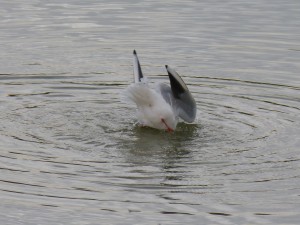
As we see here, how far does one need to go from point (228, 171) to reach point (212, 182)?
1.29 feet

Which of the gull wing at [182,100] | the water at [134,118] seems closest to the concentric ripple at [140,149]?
the water at [134,118]

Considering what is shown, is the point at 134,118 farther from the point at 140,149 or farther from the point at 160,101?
the point at 140,149

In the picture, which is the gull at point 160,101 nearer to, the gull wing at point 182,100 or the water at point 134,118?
the gull wing at point 182,100

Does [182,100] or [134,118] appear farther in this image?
[134,118]

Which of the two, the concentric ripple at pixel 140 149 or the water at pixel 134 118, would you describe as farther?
the concentric ripple at pixel 140 149

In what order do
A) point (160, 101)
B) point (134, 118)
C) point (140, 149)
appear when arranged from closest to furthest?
1. point (140, 149)
2. point (160, 101)
3. point (134, 118)

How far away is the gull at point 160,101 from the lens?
37.3 feet

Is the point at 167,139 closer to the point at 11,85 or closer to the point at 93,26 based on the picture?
the point at 11,85

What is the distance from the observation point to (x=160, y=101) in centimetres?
1162

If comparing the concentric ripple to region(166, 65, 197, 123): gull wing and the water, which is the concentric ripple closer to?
the water

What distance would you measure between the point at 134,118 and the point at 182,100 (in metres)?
0.63

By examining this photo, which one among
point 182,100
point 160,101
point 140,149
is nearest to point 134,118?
point 182,100

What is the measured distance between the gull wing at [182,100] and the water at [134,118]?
0.14m

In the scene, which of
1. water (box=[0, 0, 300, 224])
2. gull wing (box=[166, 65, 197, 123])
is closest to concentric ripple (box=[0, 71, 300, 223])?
water (box=[0, 0, 300, 224])
